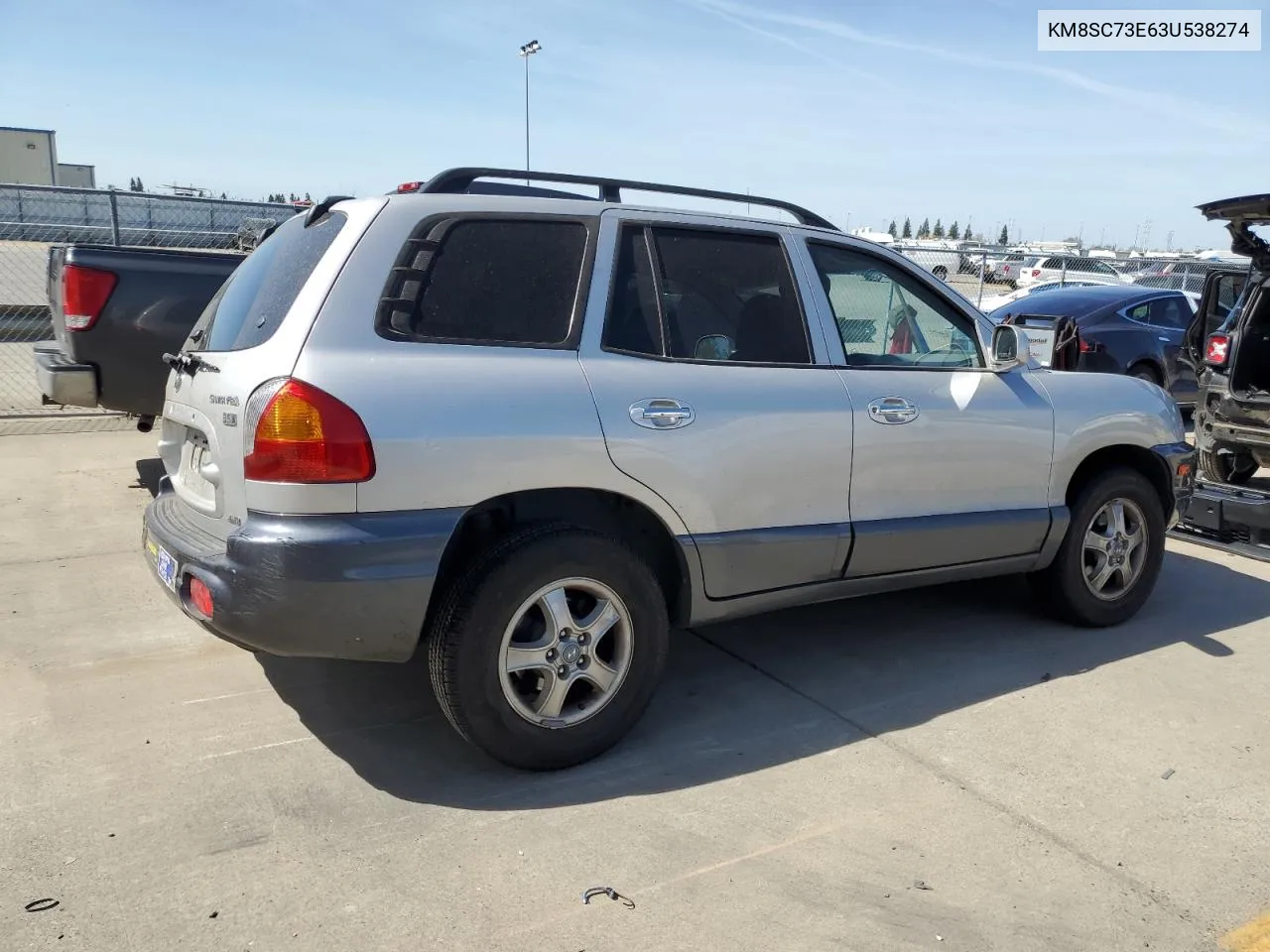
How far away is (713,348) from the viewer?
12.6 feet

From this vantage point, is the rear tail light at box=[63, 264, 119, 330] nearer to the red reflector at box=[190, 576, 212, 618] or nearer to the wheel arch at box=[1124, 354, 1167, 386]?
the red reflector at box=[190, 576, 212, 618]

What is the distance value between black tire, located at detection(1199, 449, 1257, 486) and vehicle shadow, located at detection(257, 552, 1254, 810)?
1.73 m

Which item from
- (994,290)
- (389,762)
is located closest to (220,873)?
(389,762)

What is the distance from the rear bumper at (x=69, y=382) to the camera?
20.8ft

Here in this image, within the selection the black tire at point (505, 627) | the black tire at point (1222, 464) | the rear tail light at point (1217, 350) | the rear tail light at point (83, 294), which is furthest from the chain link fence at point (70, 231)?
the black tire at point (1222, 464)

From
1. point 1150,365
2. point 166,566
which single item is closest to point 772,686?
point 166,566

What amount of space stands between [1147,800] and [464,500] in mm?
2471

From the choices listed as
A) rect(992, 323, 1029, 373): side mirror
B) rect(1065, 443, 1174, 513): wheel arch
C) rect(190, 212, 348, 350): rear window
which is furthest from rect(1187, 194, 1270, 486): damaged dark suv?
rect(190, 212, 348, 350): rear window

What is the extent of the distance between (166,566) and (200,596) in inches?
13.3

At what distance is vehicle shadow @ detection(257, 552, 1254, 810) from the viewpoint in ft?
11.5

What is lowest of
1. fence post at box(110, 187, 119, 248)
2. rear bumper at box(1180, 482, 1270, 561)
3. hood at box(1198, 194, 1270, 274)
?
rear bumper at box(1180, 482, 1270, 561)

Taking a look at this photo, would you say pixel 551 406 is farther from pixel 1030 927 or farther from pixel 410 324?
pixel 1030 927

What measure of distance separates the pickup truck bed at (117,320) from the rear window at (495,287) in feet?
12.7

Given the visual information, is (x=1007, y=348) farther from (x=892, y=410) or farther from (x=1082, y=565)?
(x=1082, y=565)
